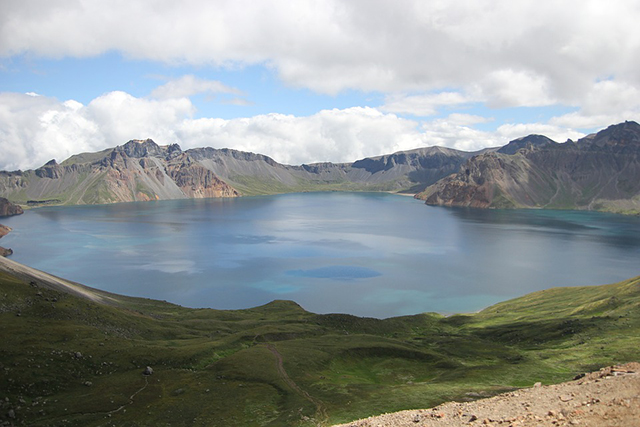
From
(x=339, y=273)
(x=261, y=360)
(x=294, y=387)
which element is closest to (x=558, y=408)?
(x=294, y=387)

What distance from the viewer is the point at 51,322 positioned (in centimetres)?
5934

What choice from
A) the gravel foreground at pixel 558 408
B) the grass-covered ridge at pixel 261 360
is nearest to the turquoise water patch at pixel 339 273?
the grass-covered ridge at pixel 261 360

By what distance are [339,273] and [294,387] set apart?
104632 mm

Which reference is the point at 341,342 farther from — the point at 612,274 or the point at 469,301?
the point at 612,274

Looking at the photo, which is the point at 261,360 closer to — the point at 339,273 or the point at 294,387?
the point at 294,387

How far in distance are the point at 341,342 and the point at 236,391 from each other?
92.1 ft

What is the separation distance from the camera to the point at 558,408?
84.9ft

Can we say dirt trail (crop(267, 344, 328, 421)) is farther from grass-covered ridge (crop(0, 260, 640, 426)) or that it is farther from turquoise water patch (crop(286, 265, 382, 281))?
turquoise water patch (crop(286, 265, 382, 281))

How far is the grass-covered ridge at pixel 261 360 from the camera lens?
44.0m

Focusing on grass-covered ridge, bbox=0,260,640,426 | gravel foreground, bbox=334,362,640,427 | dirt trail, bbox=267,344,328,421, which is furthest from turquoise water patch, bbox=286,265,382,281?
gravel foreground, bbox=334,362,640,427

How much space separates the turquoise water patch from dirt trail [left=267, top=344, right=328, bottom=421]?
278 ft

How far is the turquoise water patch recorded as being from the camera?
500 ft

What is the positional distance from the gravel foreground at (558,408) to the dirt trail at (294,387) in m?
13.4

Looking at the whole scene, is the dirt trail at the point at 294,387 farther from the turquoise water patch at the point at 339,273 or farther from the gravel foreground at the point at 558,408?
the turquoise water patch at the point at 339,273
